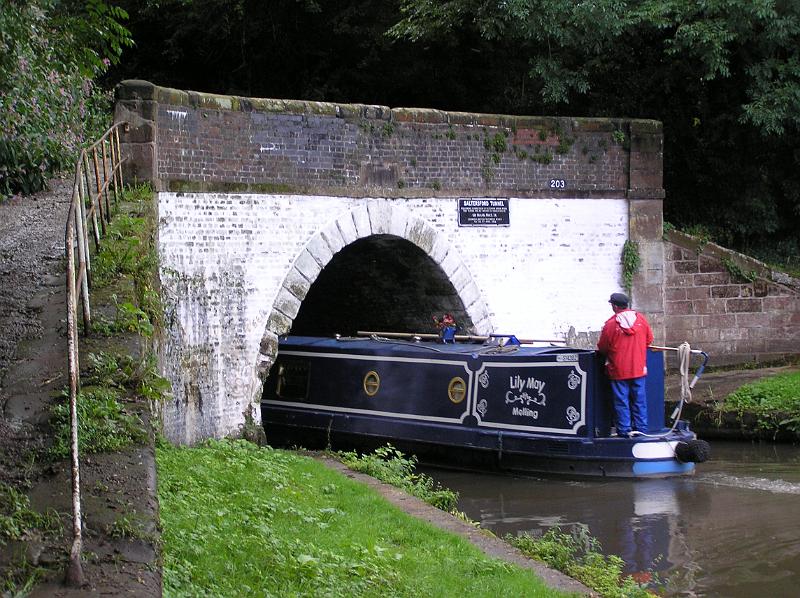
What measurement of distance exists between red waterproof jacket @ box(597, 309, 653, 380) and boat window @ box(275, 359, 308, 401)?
4.06m

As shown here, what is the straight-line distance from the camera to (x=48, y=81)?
459 inches

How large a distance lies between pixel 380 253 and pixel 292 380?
6.69 ft

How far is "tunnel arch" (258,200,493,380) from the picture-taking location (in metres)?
12.1

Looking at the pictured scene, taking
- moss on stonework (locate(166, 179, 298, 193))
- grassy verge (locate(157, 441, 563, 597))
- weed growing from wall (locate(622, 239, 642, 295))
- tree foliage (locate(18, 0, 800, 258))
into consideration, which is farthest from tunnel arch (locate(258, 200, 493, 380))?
grassy verge (locate(157, 441, 563, 597))

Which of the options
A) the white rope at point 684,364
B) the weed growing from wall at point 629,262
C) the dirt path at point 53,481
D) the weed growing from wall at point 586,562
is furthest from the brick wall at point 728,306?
the dirt path at point 53,481

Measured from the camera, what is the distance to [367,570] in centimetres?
598

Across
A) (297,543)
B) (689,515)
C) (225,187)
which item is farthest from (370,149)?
(297,543)

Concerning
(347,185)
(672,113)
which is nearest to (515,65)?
(672,113)

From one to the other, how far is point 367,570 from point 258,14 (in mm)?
15526

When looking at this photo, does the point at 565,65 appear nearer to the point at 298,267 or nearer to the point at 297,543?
the point at 298,267

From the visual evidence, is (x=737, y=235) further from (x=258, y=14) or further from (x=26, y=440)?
(x=26, y=440)

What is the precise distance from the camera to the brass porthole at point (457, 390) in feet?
38.6

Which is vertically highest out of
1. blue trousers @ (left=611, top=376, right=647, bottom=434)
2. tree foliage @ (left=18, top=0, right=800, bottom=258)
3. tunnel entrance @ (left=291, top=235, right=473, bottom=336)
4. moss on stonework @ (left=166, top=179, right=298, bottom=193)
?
tree foliage @ (left=18, top=0, right=800, bottom=258)

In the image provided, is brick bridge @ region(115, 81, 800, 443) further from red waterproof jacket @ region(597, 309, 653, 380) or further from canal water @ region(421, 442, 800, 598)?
red waterproof jacket @ region(597, 309, 653, 380)
